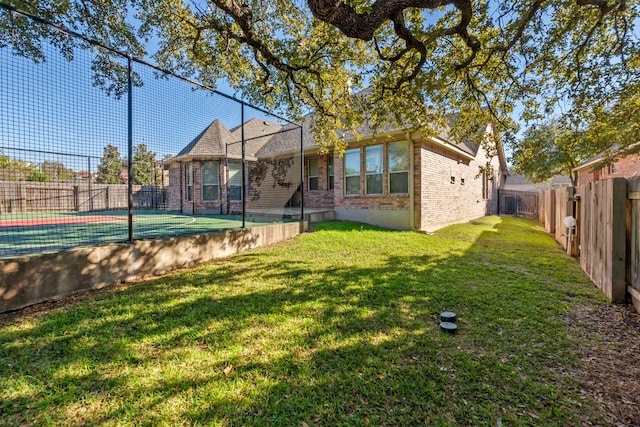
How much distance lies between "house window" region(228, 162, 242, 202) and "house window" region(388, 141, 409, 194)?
7.73m

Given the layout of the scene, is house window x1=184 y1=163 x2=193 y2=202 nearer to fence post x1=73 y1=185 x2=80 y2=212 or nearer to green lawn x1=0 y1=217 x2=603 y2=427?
fence post x1=73 y1=185 x2=80 y2=212

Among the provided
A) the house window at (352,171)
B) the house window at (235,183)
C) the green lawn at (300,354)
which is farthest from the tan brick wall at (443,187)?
the house window at (235,183)

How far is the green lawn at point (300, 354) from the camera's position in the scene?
1885 millimetres

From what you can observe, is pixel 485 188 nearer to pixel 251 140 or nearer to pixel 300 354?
pixel 251 140

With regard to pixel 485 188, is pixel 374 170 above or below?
above

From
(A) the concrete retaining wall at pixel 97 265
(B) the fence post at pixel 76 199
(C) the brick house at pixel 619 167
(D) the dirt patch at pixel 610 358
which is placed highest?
(C) the brick house at pixel 619 167

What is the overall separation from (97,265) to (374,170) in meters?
8.39

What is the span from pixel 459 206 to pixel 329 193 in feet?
19.6

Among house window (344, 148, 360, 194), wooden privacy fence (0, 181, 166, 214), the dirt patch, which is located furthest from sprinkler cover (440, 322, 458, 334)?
house window (344, 148, 360, 194)

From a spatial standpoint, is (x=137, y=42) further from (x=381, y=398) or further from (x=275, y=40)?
(x=381, y=398)

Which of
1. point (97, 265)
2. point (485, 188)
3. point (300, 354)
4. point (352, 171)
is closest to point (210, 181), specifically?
point (352, 171)

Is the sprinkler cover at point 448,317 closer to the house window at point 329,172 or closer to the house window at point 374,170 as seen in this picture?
the house window at point 374,170

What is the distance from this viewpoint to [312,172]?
12922mm

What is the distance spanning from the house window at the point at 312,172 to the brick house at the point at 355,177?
0.15 feet
